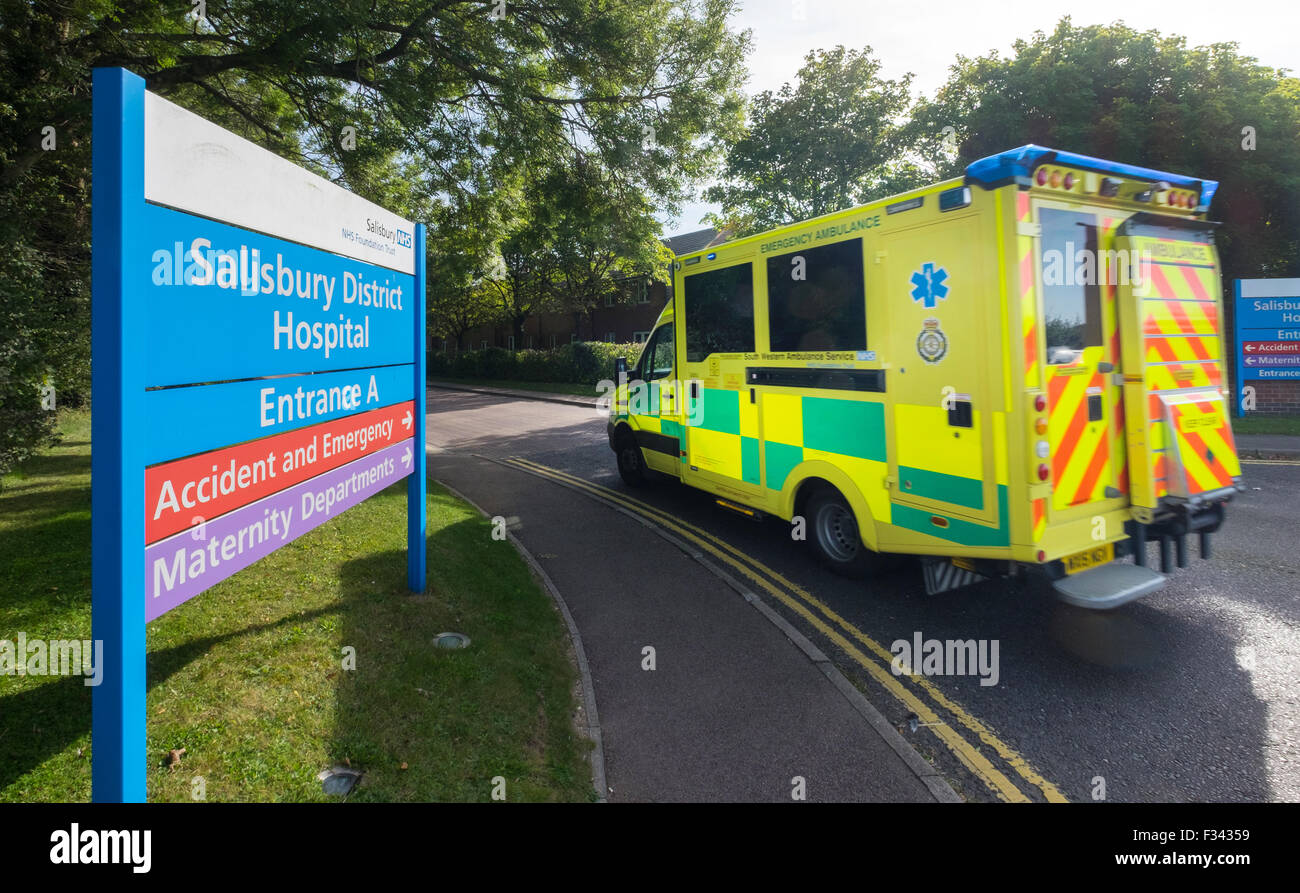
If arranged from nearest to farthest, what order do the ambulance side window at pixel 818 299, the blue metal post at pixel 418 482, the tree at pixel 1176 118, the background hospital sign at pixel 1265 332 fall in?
the blue metal post at pixel 418 482
the ambulance side window at pixel 818 299
the background hospital sign at pixel 1265 332
the tree at pixel 1176 118

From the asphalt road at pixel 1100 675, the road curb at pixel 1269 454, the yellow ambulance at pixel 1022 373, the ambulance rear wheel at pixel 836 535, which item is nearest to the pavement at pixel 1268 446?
the road curb at pixel 1269 454

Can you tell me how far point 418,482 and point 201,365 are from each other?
A: 283 cm

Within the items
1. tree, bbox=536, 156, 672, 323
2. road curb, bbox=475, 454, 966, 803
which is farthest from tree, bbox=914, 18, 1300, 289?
road curb, bbox=475, 454, 966, 803

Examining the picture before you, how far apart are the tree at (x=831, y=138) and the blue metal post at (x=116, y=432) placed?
23254mm

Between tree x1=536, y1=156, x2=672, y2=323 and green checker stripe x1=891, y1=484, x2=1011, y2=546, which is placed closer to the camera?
A: green checker stripe x1=891, y1=484, x2=1011, y2=546

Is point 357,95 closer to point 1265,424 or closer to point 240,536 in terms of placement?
point 240,536

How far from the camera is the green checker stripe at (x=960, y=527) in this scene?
4.66 m

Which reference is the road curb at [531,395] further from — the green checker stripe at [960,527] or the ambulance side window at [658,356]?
the green checker stripe at [960,527]

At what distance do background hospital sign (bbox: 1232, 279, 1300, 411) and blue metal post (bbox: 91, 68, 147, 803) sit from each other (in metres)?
19.4

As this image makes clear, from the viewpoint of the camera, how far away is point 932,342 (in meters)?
5.02

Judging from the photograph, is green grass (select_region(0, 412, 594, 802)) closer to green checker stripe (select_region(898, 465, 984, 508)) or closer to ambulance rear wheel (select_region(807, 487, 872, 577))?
ambulance rear wheel (select_region(807, 487, 872, 577))

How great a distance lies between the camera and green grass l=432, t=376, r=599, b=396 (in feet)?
92.8

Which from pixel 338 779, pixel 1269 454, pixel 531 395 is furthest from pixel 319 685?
pixel 531 395

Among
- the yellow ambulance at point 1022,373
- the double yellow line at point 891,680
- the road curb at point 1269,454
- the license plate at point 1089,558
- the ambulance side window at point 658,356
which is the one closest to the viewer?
the double yellow line at point 891,680
